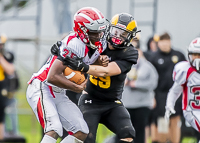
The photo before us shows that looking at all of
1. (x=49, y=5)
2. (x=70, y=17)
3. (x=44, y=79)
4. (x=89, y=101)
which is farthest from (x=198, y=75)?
(x=49, y=5)

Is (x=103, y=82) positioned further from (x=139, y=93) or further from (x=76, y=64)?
(x=139, y=93)

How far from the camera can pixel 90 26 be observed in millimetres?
5316

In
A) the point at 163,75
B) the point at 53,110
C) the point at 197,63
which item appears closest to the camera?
the point at 53,110

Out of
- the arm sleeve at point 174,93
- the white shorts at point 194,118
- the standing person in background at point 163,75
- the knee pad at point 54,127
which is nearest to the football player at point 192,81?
the white shorts at point 194,118

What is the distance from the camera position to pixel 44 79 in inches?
217

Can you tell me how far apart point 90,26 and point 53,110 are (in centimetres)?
93

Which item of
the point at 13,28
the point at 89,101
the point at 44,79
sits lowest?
the point at 13,28

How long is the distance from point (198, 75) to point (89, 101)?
138 centimetres

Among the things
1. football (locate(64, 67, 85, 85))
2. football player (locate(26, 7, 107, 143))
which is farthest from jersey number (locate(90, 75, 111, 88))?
football (locate(64, 67, 85, 85))

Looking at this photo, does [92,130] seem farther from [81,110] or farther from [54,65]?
[54,65]

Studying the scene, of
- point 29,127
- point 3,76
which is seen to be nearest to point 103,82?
point 3,76

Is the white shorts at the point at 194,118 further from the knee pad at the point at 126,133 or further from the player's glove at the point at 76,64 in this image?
the player's glove at the point at 76,64

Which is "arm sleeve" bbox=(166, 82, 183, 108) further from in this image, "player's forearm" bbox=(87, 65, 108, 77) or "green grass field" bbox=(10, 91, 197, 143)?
"green grass field" bbox=(10, 91, 197, 143)

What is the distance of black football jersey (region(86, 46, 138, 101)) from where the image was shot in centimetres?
579
